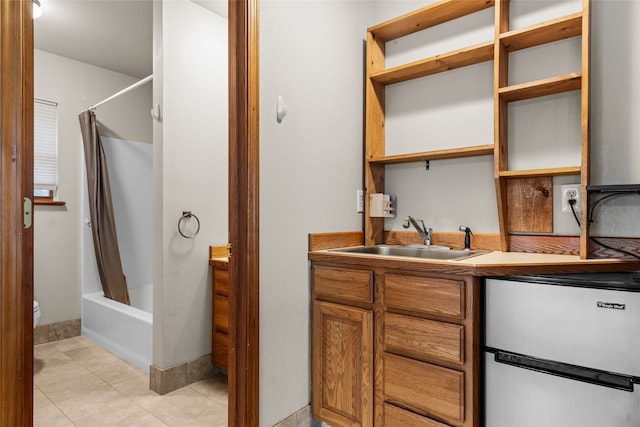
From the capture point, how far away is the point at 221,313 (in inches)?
96.7

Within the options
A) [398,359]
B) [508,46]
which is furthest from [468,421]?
[508,46]

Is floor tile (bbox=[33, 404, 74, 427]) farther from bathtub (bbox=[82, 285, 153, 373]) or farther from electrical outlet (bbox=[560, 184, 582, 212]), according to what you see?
electrical outlet (bbox=[560, 184, 582, 212])

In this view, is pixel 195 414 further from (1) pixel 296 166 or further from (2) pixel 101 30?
(2) pixel 101 30

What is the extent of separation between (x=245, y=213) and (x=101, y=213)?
2.27m

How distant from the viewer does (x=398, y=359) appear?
157 centimetres

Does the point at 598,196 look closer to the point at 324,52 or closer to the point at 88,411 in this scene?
the point at 324,52

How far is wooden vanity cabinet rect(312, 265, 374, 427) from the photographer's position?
5.47 feet

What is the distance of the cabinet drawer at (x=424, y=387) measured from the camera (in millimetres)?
1414

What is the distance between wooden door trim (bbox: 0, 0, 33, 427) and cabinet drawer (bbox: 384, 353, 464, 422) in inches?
50.2

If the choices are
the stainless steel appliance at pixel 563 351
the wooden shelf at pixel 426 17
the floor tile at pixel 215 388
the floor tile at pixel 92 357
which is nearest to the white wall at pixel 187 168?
the floor tile at pixel 215 388

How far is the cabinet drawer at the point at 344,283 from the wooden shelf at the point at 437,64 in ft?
3.82

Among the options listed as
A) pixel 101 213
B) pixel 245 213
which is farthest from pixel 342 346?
pixel 101 213

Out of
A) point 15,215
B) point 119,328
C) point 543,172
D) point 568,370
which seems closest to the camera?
point 15,215

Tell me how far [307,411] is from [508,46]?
2.06m
